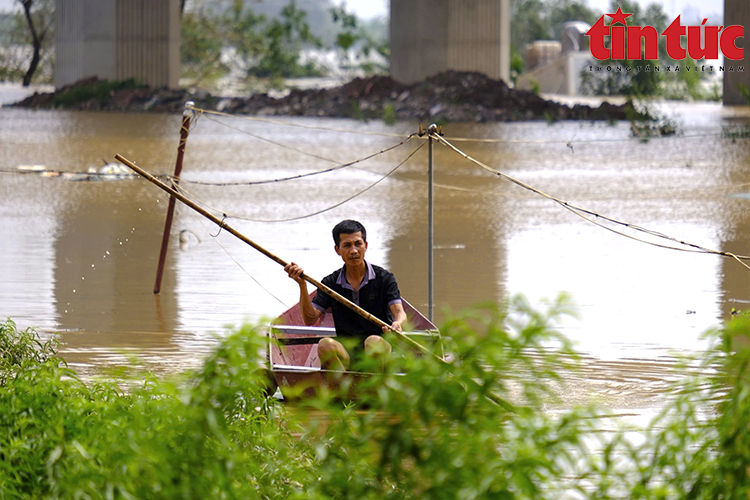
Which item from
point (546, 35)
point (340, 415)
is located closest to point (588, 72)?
point (546, 35)

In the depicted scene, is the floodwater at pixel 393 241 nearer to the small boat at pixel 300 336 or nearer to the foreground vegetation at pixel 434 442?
the foreground vegetation at pixel 434 442

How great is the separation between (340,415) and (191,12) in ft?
147

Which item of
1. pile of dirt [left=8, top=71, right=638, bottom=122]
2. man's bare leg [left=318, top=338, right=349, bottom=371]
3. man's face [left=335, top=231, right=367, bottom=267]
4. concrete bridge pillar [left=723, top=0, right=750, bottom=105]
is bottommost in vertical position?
man's bare leg [left=318, top=338, right=349, bottom=371]

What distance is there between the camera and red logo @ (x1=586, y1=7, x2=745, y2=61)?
3341cm

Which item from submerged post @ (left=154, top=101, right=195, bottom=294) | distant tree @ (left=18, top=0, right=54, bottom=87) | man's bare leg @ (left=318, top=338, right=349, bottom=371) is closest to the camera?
man's bare leg @ (left=318, top=338, right=349, bottom=371)

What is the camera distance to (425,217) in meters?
13.8

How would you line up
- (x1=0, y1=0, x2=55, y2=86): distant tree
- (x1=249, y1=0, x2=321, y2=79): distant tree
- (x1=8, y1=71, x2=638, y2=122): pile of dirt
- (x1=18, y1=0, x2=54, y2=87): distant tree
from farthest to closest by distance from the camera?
(x1=0, y1=0, x2=55, y2=86): distant tree → (x1=249, y1=0, x2=321, y2=79): distant tree → (x1=18, y1=0, x2=54, y2=87): distant tree → (x1=8, y1=71, x2=638, y2=122): pile of dirt

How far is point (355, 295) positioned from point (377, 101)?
26633 mm

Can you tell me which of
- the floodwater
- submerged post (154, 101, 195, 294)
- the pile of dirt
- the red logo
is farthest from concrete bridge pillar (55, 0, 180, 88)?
submerged post (154, 101, 195, 294)

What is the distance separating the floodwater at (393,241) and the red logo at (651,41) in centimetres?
1147

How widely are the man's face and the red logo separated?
90.4 ft

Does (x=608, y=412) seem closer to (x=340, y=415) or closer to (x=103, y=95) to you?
(x=340, y=415)

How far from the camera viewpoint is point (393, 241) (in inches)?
476

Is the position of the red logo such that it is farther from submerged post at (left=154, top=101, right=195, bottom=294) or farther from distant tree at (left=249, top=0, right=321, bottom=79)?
submerged post at (left=154, top=101, right=195, bottom=294)
